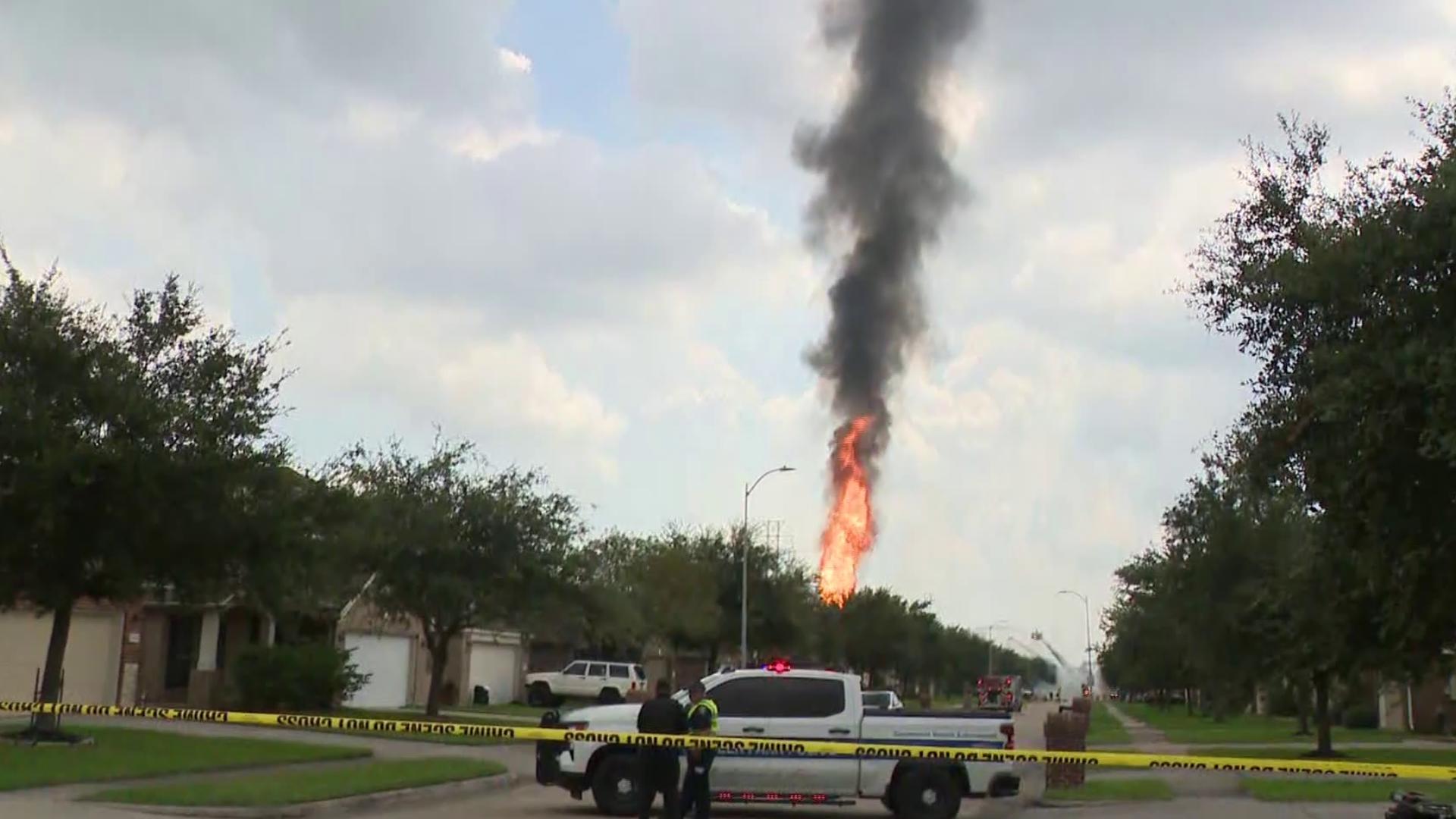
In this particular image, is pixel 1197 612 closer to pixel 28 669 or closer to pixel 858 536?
pixel 858 536

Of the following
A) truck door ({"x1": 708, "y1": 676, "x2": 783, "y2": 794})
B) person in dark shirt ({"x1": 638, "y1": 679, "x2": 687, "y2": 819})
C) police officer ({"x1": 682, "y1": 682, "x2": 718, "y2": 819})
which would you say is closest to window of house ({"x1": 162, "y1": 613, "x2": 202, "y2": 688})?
truck door ({"x1": 708, "y1": 676, "x2": 783, "y2": 794})

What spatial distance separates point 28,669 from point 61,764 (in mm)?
16108

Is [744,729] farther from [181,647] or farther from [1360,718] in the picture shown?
[1360,718]

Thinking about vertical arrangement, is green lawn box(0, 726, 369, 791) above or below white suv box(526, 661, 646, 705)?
below

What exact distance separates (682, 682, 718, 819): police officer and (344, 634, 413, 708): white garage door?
102 feet

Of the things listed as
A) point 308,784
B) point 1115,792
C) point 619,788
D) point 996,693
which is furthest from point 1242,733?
point 308,784

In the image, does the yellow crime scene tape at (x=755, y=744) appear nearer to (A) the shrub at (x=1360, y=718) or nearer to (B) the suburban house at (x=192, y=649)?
(B) the suburban house at (x=192, y=649)

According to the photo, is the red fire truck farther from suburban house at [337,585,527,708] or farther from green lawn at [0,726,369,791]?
green lawn at [0,726,369,791]

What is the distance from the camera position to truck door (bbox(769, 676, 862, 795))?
18.4 metres

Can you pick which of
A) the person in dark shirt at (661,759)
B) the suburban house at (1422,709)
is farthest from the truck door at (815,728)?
the suburban house at (1422,709)

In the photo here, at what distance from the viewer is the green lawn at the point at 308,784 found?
17.3 metres

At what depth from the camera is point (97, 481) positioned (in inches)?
937

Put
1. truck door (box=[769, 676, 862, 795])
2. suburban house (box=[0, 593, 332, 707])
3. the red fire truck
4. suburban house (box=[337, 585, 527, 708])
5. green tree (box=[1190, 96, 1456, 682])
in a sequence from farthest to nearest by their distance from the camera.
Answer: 1. the red fire truck
2. suburban house (box=[337, 585, 527, 708])
3. suburban house (box=[0, 593, 332, 707])
4. truck door (box=[769, 676, 862, 795])
5. green tree (box=[1190, 96, 1456, 682])

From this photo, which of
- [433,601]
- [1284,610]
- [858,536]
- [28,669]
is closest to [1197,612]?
[1284,610]
